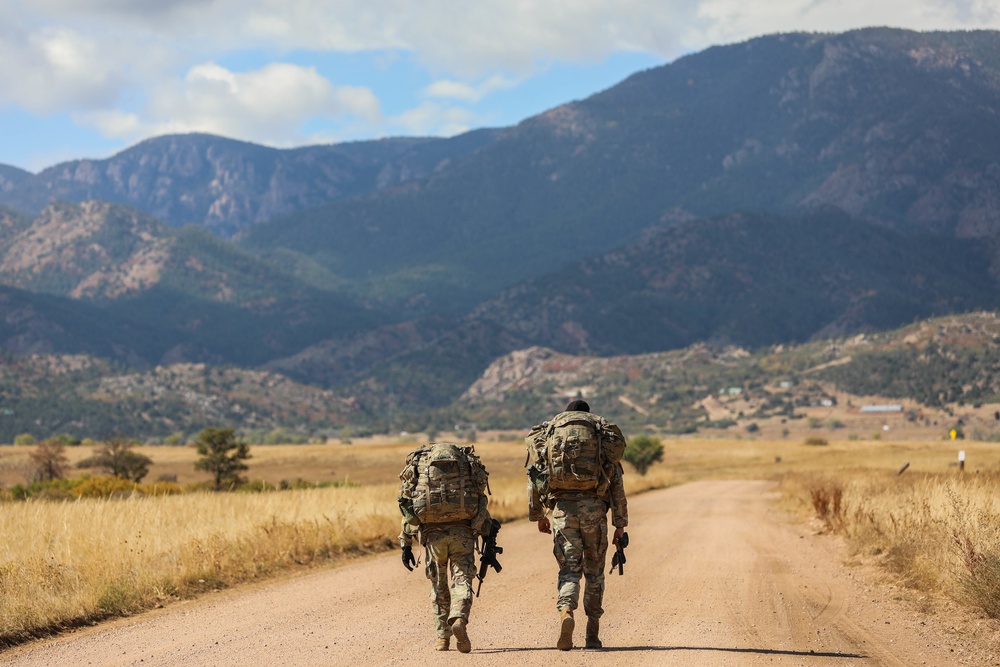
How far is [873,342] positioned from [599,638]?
566 ft

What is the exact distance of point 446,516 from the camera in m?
10.6

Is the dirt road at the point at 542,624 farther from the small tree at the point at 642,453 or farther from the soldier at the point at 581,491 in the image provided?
Answer: the small tree at the point at 642,453

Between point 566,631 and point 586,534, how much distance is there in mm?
934

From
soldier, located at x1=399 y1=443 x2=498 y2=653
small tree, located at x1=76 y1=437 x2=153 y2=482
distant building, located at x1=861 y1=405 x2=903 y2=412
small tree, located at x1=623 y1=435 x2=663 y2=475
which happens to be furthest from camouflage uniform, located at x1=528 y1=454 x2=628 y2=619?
distant building, located at x1=861 y1=405 x2=903 y2=412

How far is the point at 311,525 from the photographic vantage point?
62.4 feet

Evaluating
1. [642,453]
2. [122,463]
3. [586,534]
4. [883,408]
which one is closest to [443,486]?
[586,534]

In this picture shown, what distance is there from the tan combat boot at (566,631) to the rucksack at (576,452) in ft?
3.76

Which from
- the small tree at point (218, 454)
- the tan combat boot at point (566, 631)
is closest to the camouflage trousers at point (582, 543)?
the tan combat boot at point (566, 631)

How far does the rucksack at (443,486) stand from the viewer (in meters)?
10.5

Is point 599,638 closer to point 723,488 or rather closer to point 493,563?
point 493,563

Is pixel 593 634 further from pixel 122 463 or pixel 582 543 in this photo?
pixel 122 463

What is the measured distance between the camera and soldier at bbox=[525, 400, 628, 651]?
10.7 m

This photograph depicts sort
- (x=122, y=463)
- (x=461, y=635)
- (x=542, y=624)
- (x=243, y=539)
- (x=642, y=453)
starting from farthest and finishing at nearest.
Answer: (x=642, y=453) → (x=122, y=463) → (x=243, y=539) → (x=542, y=624) → (x=461, y=635)

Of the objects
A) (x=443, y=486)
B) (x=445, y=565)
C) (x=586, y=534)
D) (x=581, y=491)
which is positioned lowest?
(x=445, y=565)
